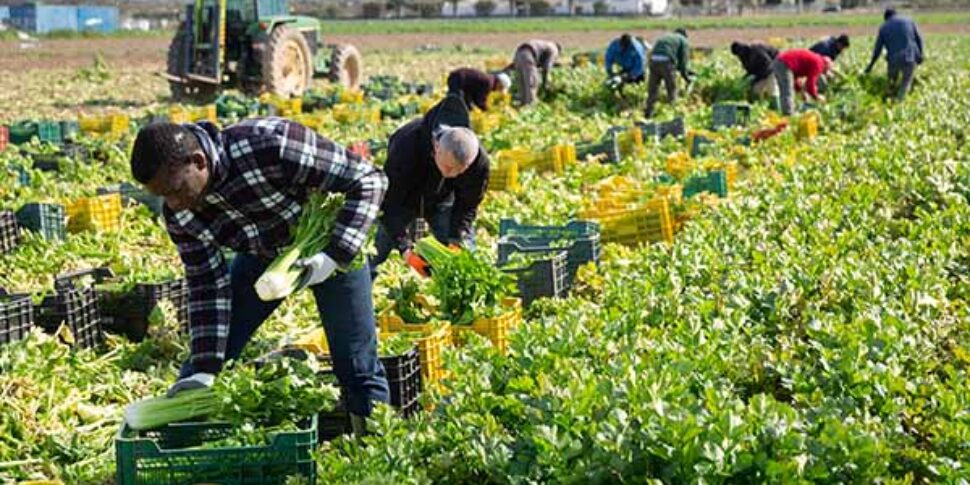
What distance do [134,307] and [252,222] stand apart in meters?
3.10

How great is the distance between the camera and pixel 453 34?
6431cm

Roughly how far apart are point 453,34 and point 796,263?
191 feet

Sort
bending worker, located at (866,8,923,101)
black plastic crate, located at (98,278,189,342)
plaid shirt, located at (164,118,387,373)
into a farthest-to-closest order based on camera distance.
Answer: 1. bending worker, located at (866,8,923,101)
2. black plastic crate, located at (98,278,189,342)
3. plaid shirt, located at (164,118,387,373)

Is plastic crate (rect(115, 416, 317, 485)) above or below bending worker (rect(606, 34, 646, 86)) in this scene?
below

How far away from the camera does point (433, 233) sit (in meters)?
7.86

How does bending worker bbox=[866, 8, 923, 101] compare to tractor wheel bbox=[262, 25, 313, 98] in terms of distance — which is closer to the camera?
bending worker bbox=[866, 8, 923, 101]

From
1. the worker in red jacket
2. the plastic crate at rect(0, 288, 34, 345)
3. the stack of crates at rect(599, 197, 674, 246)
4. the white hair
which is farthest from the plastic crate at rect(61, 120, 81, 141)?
the white hair

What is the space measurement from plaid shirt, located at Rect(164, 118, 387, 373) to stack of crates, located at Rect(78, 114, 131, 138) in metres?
12.9

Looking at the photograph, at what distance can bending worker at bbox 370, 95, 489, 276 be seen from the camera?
7227 mm

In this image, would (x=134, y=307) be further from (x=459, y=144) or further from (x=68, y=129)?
(x=68, y=129)

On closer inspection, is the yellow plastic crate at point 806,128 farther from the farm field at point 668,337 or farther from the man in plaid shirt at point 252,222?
the man in plaid shirt at point 252,222

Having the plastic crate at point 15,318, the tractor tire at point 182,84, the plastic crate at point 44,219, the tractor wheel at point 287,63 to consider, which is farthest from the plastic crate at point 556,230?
the tractor tire at point 182,84

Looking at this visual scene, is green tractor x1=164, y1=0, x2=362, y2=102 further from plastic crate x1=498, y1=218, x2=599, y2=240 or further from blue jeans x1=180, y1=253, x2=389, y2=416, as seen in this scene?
blue jeans x1=180, y1=253, x2=389, y2=416

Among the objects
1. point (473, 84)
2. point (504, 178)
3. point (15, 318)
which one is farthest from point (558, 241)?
point (473, 84)
